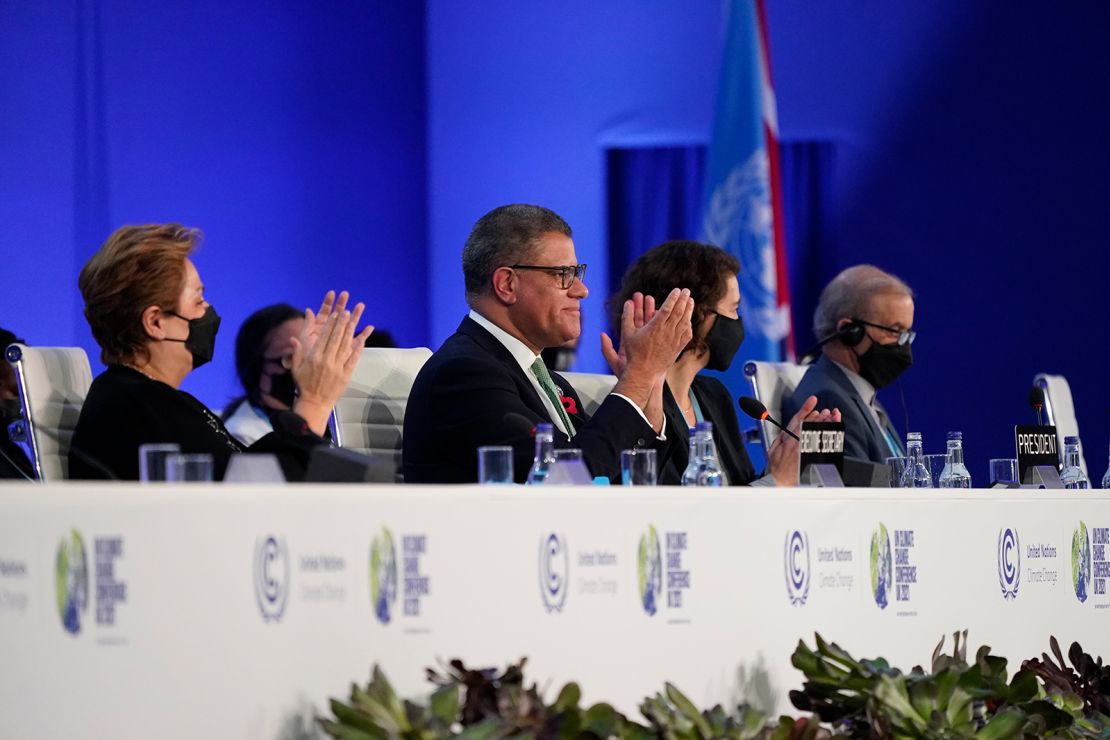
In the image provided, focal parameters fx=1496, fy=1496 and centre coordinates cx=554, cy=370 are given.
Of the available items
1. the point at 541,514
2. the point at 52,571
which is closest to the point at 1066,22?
the point at 541,514

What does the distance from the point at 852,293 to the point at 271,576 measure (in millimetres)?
3109

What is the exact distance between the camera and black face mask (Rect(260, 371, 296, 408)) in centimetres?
467

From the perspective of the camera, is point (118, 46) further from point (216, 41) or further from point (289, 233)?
point (289, 233)

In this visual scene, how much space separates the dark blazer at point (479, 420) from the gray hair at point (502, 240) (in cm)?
15

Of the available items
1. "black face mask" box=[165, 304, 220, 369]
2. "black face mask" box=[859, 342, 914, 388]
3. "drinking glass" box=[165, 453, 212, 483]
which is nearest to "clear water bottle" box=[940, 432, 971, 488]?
"black face mask" box=[859, 342, 914, 388]

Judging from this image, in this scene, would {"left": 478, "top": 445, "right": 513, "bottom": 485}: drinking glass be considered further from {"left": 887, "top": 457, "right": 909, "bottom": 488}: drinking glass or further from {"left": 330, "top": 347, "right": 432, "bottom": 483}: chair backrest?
{"left": 887, "top": 457, "right": 909, "bottom": 488}: drinking glass

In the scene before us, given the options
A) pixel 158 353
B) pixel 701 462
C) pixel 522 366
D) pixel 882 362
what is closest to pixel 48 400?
pixel 158 353

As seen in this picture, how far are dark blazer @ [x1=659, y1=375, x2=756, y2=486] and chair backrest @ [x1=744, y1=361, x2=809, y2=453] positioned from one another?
0.28ft

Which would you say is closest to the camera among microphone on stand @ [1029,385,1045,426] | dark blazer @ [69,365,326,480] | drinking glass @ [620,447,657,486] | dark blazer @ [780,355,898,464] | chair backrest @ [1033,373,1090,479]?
drinking glass @ [620,447,657,486]

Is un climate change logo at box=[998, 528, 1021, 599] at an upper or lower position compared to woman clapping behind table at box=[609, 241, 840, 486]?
lower

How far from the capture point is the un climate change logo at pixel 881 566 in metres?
2.35

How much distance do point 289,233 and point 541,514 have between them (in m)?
4.56

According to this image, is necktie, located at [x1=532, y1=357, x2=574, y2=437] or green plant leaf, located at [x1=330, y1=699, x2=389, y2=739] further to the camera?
necktie, located at [x1=532, y1=357, x2=574, y2=437]

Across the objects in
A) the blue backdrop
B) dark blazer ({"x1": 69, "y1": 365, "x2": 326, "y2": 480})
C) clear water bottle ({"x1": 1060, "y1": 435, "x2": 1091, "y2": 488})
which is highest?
the blue backdrop
